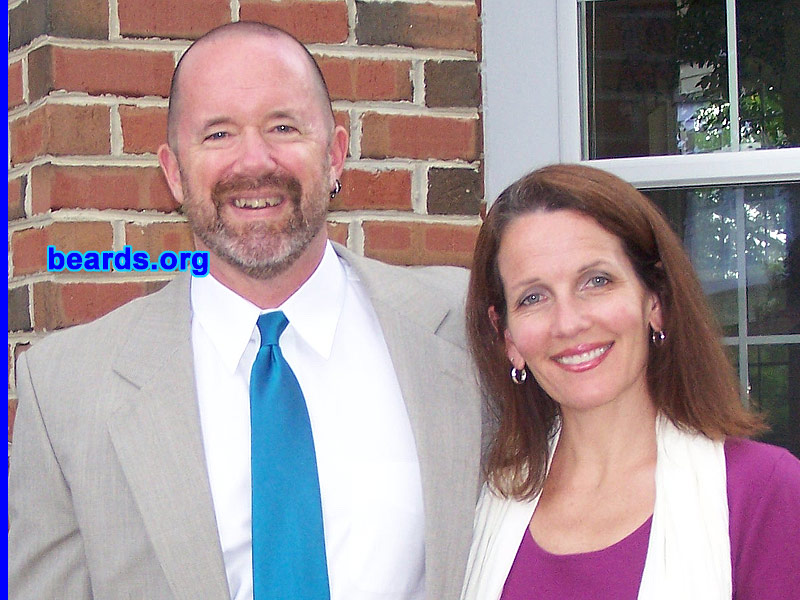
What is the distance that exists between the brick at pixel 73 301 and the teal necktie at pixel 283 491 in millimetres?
432

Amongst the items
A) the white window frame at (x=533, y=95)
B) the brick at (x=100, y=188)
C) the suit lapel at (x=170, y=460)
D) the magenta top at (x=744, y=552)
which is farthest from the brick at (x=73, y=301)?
the magenta top at (x=744, y=552)

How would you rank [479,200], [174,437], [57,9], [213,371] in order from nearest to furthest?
[174,437]
[213,371]
[57,9]
[479,200]

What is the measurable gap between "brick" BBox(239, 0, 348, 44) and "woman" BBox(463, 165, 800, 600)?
62cm

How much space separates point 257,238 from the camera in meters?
1.84

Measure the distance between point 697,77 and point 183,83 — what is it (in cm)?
119

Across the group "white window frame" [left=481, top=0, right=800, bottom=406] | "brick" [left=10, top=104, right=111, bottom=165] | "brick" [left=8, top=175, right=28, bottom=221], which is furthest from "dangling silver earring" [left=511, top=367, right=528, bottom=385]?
"brick" [left=8, top=175, right=28, bottom=221]

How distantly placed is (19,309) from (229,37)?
735mm

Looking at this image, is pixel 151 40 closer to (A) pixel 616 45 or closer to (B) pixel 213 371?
(B) pixel 213 371

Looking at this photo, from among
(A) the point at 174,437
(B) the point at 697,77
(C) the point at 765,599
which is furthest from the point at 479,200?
(C) the point at 765,599

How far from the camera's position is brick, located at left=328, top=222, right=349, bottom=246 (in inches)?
86.9

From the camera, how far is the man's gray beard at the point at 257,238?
1834 mm

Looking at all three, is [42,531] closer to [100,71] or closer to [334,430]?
[334,430]

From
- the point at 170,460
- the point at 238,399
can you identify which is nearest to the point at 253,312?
the point at 238,399

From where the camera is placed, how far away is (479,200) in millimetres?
2289
